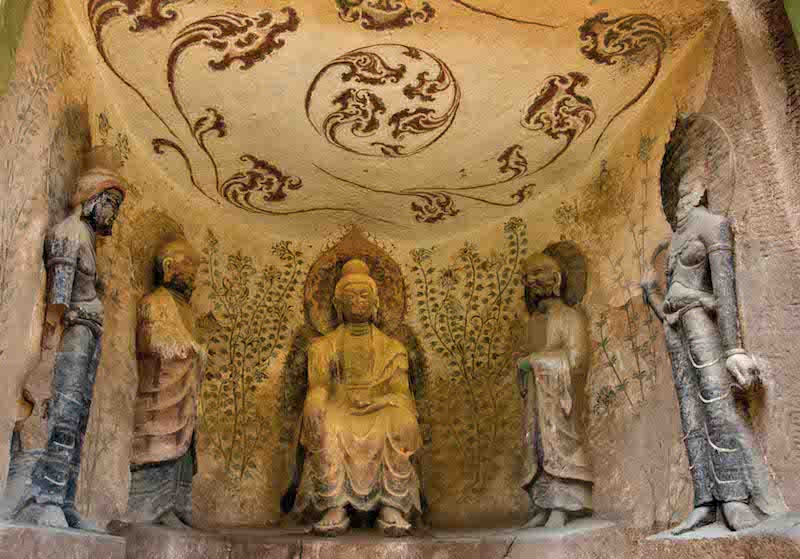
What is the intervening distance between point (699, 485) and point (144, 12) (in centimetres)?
305

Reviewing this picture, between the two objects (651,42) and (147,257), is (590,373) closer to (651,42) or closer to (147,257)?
(651,42)

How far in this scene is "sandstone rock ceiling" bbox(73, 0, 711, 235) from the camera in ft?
12.8

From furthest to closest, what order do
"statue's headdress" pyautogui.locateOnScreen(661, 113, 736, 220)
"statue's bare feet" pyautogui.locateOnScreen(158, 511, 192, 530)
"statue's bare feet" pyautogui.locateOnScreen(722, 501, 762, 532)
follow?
"statue's bare feet" pyautogui.locateOnScreen(158, 511, 192, 530), "statue's headdress" pyautogui.locateOnScreen(661, 113, 736, 220), "statue's bare feet" pyautogui.locateOnScreen(722, 501, 762, 532)

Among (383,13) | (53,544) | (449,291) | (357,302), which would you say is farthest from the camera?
(449,291)

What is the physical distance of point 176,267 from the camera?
4.50 meters

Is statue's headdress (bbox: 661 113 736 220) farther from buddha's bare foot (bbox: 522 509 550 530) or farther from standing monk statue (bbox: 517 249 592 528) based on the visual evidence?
buddha's bare foot (bbox: 522 509 550 530)

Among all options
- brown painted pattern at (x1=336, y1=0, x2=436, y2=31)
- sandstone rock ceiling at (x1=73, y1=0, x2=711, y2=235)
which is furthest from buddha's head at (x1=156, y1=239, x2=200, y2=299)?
brown painted pattern at (x1=336, y1=0, x2=436, y2=31)

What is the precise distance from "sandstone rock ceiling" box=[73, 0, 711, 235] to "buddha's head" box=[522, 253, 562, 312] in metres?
0.42

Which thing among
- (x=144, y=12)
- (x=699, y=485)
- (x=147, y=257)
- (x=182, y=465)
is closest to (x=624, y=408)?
(x=699, y=485)

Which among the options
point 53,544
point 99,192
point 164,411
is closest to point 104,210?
point 99,192

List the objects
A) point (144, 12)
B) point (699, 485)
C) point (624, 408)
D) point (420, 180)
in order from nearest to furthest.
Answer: point (699, 485) < point (144, 12) < point (624, 408) < point (420, 180)

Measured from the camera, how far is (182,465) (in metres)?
4.25

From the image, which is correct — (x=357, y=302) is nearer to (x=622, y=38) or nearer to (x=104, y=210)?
(x=104, y=210)

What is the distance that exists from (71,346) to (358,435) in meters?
1.54
